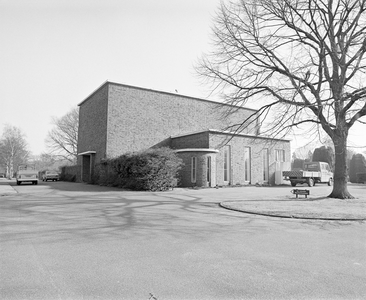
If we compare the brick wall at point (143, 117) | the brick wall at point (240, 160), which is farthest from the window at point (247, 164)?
the brick wall at point (143, 117)

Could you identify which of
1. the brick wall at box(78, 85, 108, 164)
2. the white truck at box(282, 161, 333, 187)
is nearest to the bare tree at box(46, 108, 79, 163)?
the brick wall at box(78, 85, 108, 164)

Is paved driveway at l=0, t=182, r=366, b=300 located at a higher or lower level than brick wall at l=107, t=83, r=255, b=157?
lower

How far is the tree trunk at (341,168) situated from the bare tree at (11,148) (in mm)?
65042

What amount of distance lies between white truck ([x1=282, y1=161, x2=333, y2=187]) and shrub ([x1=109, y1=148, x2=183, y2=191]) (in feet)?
35.4

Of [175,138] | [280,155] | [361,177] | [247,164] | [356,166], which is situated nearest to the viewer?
[247,164]

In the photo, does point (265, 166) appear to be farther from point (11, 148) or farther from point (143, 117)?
point (11, 148)

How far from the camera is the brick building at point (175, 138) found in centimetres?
2275

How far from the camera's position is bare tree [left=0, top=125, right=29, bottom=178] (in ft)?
205

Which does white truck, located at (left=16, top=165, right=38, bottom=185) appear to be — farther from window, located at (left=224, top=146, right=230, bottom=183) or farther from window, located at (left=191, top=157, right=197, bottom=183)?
window, located at (left=224, top=146, right=230, bottom=183)

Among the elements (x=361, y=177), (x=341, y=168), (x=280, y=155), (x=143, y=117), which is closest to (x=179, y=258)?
(x=341, y=168)

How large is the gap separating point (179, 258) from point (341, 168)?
1242cm

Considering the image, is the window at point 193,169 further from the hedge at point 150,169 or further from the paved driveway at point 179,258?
the paved driveway at point 179,258

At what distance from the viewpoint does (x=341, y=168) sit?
46.9 feet

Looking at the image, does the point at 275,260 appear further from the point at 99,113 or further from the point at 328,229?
the point at 99,113
